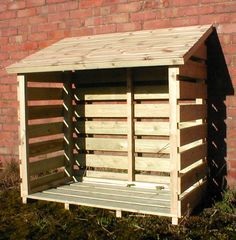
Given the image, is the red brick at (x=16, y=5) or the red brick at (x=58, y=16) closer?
the red brick at (x=58, y=16)

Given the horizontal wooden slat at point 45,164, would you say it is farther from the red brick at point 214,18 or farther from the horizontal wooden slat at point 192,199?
the red brick at point 214,18

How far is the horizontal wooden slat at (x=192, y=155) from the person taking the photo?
4.02 meters

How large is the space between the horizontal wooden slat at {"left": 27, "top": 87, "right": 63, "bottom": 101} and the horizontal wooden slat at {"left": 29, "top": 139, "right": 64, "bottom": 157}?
583 mm

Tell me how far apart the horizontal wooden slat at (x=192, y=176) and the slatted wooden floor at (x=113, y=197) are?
0.29 meters

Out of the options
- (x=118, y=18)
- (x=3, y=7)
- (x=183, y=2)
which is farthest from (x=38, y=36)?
(x=183, y=2)

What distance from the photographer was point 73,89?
5680 millimetres

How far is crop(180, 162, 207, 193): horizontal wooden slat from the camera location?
405cm

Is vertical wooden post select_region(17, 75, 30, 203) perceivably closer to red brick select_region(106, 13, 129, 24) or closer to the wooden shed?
the wooden shed

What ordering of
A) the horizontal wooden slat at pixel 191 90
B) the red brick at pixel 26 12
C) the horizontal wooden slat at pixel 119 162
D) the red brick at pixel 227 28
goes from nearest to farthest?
the horizontal wooden slat at pixel 191 90 < the red brick at pixel 227 28 < the horizontal wooden slat at pixel 119 162 < the red brick at pixel 26 12

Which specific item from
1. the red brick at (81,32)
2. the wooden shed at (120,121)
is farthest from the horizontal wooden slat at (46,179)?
the red brick at (81,32)

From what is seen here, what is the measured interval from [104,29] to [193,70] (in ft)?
5.79

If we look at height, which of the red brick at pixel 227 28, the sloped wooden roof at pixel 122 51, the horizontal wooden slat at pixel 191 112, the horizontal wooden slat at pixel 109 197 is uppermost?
the red brick at pixel 227 28

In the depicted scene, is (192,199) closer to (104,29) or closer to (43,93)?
(43,93)

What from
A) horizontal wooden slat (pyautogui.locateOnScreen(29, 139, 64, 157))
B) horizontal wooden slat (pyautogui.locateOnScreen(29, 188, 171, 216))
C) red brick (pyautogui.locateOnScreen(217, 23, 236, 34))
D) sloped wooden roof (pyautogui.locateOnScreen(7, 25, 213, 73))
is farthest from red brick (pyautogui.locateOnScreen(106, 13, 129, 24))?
horizontal wooden slat (pyautogui.locateOnScreen(29, 188, 171, 216))
